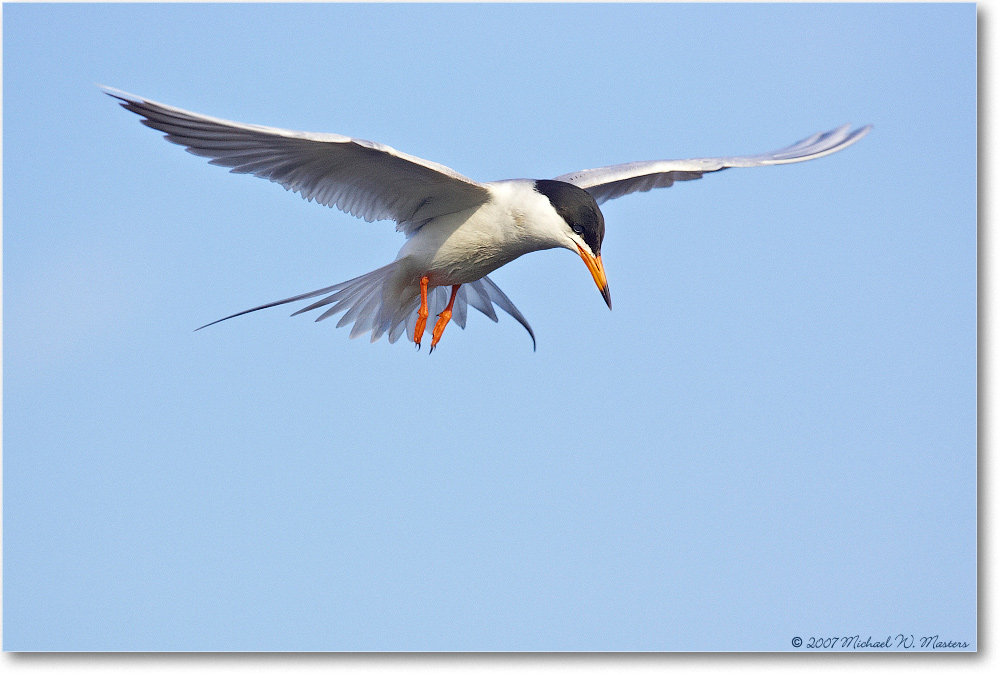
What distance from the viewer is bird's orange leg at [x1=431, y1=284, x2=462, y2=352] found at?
4047 millimetres

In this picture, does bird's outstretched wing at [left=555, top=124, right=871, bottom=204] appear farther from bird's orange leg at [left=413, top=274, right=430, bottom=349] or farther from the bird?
bird's orange leg at [left=413, top=274, right=430, bottom=349]

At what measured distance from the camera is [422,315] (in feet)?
13.3

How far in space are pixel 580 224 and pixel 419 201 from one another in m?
0.65

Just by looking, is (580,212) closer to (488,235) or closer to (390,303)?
(488,235)

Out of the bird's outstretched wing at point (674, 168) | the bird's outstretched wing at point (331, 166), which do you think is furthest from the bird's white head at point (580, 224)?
the bird's outstretched wing at point (674, 168)

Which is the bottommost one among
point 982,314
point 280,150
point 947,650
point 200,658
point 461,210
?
point 947,650

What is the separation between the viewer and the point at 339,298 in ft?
13.9

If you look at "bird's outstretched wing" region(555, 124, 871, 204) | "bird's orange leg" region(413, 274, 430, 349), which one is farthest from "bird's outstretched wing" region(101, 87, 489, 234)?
"bird's outstretched wing" region(555, 124, 871, 204)

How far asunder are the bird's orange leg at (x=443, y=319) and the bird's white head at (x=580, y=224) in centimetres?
72

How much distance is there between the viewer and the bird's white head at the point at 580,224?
3.48 metres

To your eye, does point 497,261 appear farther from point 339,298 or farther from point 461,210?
point 339,298

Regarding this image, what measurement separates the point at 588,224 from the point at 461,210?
1.68 ft

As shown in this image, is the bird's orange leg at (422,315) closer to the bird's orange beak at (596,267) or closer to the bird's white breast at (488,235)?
the bird's white breast at (488,235)

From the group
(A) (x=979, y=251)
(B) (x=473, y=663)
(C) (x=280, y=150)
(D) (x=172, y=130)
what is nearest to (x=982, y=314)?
(A) (x=979, y=251)
